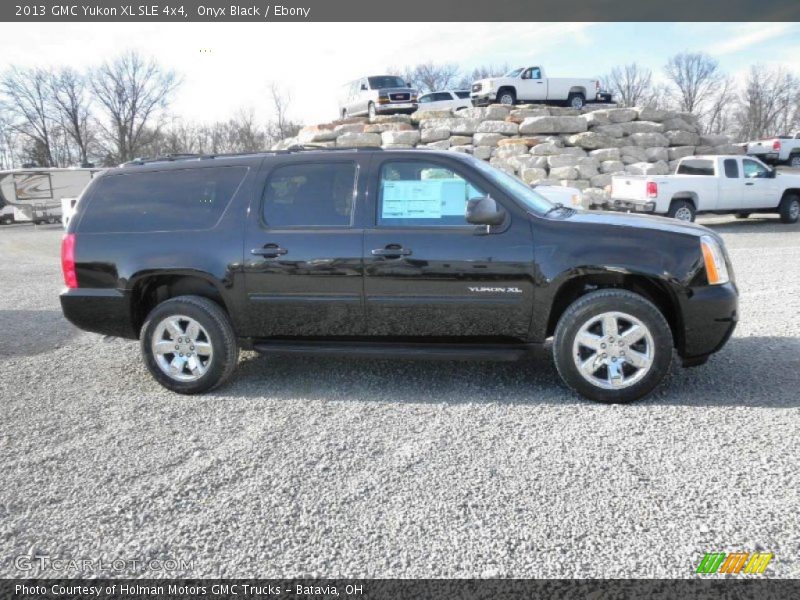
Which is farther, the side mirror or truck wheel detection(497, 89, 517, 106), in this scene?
truck wheel detection(497, 89, 517, 106)

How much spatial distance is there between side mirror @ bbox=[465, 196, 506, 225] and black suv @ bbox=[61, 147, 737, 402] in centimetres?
1

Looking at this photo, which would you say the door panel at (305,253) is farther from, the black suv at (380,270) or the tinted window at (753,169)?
the tinted window at (753,169)

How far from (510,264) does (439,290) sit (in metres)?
0.53

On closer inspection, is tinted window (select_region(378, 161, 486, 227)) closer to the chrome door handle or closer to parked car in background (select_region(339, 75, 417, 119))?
the chrome door handle

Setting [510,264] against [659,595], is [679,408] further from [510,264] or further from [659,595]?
[659,595]

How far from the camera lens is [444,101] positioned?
3075 centimetres

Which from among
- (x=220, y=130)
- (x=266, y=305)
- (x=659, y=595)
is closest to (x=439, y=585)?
(x=659, y=595)

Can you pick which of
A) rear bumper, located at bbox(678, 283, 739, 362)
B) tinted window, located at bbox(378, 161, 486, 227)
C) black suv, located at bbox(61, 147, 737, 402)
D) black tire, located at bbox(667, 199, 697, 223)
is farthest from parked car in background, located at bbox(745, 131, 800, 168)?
tinted window, located at bbox(378, 161, 486, 227)

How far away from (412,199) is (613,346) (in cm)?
177

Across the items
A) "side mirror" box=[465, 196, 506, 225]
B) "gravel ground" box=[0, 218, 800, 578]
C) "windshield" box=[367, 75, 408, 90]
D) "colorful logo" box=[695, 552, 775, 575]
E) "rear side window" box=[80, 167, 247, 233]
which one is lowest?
"colorful logo" box=[695, 552, 775, 575]

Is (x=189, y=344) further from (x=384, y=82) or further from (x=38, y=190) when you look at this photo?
(x=38, y=190)

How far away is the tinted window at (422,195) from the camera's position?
4.41 meters

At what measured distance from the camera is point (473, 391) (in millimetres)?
4461

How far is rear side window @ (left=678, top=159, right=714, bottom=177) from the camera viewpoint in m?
16.6
